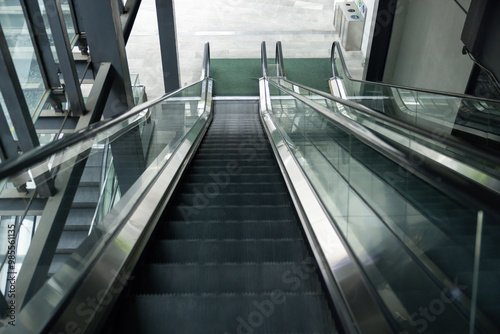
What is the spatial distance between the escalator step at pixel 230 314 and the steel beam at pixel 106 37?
4.16 meters

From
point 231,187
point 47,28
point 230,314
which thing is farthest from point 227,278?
point 47,28

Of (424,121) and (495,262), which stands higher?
(495,262)

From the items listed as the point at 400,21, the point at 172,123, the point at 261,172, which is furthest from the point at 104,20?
the point at 400,21

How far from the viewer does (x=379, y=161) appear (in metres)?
2.09

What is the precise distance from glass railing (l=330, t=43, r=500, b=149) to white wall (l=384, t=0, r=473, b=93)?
1802mm

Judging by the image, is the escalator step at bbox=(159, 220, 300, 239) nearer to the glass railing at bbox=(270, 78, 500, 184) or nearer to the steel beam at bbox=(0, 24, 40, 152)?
the glass railing at bbox=(270, 78, 500, 184)

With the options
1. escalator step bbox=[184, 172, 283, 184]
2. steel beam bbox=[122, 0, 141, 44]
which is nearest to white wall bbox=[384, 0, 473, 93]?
escalator step bbox=[184, 172, 283, 184]

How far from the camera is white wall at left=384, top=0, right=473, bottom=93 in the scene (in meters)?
7.77

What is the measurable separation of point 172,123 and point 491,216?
4.05 metres

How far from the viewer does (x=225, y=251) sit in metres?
2.69

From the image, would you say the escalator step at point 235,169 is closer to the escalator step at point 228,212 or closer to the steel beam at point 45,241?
the escalator step at point 228,212

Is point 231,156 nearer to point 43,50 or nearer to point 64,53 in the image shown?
point 64,53

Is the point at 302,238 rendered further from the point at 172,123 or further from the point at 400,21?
the point at 400,21

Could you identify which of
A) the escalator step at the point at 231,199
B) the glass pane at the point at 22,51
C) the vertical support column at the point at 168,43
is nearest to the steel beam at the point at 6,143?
the glass pane at the point at 22,51
